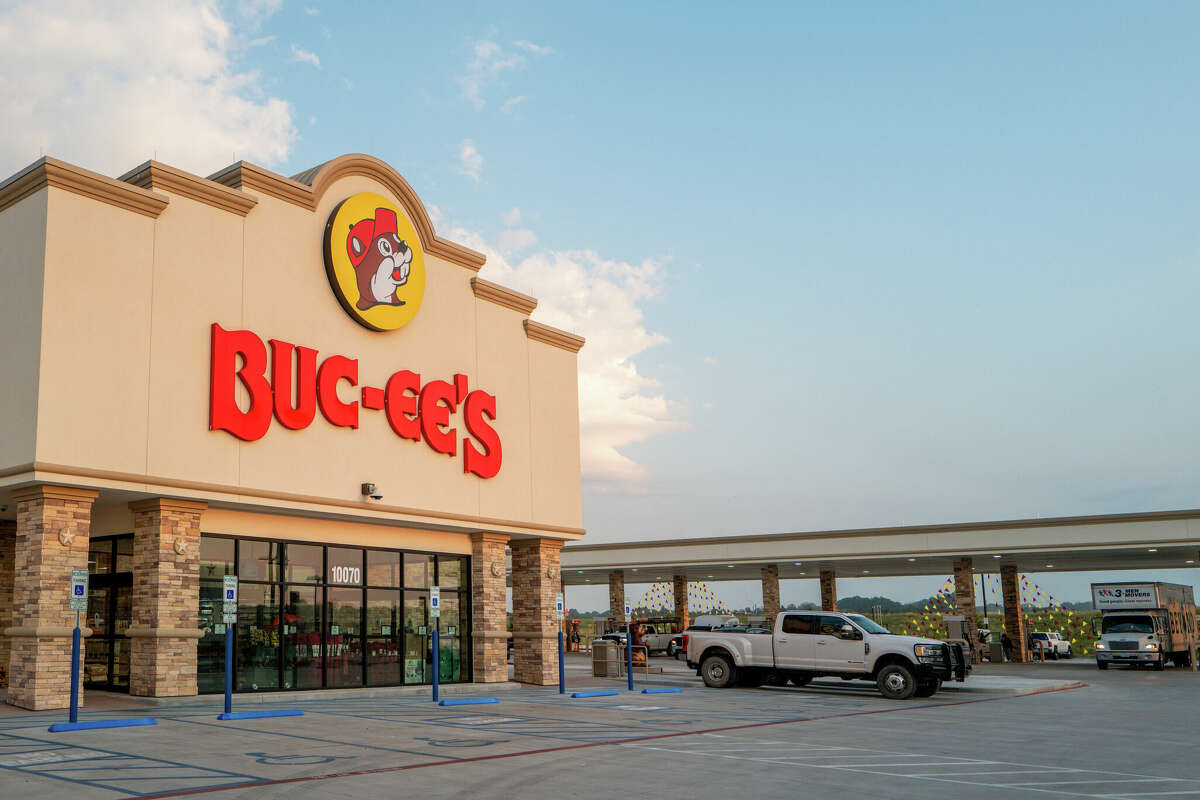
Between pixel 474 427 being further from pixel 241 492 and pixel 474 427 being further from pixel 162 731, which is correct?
pixel 162 731

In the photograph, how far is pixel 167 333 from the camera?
1925cm

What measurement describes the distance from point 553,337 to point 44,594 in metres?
15.6

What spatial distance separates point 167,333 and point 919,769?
15.0 meters

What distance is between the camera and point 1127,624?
41.0m

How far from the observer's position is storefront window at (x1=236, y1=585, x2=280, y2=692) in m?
21.1

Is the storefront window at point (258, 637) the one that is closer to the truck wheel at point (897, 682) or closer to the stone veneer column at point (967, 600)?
the truck wheel at point (897, 682)

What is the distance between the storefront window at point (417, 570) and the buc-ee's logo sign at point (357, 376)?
8.37 feet

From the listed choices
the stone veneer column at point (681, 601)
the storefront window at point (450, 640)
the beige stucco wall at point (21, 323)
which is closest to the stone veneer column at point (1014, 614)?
the stone veneer column at point (681, 601)

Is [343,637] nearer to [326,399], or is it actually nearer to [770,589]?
[326,399]

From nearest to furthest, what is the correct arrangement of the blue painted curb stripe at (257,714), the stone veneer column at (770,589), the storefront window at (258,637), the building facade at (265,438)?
the blue painted curb stripe at (257,714) → the building facade at (265,438) → the storefront window at (258,637) → the stone veneer column at (770,589)

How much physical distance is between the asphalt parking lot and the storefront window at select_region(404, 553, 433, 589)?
4150 mm

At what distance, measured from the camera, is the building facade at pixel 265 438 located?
697 inches

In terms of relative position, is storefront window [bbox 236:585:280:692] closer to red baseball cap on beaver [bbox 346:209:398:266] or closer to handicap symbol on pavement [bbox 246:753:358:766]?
red baseball cap on beaver [bbox 346:209:398:266]

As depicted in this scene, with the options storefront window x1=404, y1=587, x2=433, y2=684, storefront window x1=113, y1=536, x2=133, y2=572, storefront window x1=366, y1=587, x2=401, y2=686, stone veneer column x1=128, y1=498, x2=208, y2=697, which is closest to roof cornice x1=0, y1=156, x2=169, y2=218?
stone veneer column x1=128, y1=498, x2=208, y2=697
